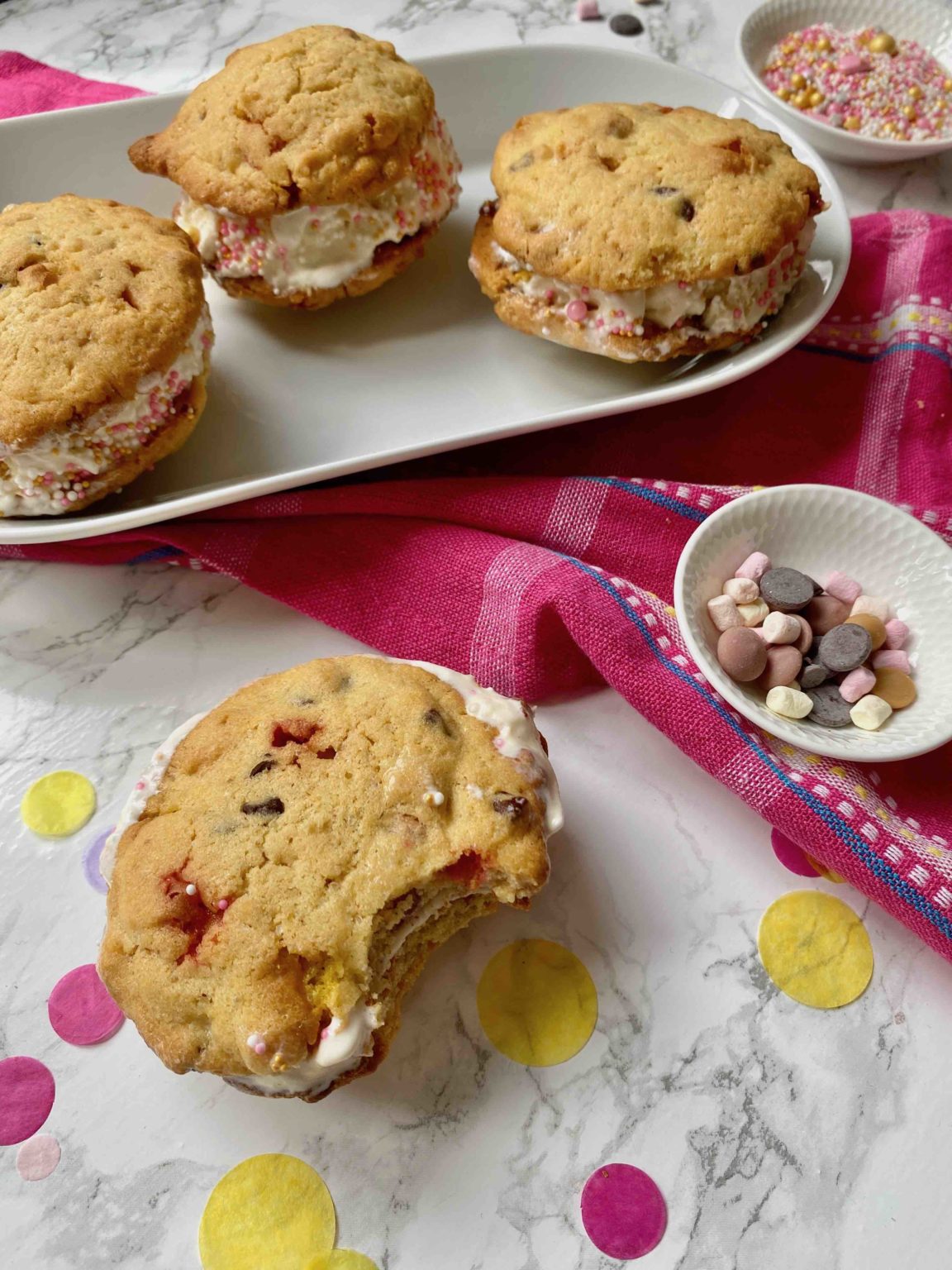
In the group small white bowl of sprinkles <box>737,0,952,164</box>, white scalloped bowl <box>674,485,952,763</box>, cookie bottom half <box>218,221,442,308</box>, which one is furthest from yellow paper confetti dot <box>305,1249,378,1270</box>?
small white bowl of sprinkles <box>737,0,952,164</box>

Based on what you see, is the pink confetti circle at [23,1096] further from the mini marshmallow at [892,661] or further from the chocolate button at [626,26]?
the chocolate button at [626,26]

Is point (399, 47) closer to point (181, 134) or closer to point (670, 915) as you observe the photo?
point (181, 134)

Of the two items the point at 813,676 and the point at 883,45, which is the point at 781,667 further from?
the point at 883,45

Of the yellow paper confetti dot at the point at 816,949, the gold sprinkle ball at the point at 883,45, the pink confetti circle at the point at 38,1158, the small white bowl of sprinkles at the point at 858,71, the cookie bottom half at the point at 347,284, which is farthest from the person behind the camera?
the gold sprinkle ball at the point at 883,45

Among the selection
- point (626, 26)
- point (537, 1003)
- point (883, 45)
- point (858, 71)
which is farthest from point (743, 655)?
point (626, 26)

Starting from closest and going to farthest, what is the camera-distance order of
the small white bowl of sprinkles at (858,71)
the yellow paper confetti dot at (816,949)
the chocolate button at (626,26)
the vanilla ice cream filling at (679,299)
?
the yellow paper confetti dot at (816,949)
the vanilla ice cream filling at (679,299)
the small white bowl of sprinkles at (858,71)
the chocolate button at (626,26)

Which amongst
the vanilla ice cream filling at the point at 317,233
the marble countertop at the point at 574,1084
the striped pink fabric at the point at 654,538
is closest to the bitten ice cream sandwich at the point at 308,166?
the vanilla ice cream filling at the point at 317,233
